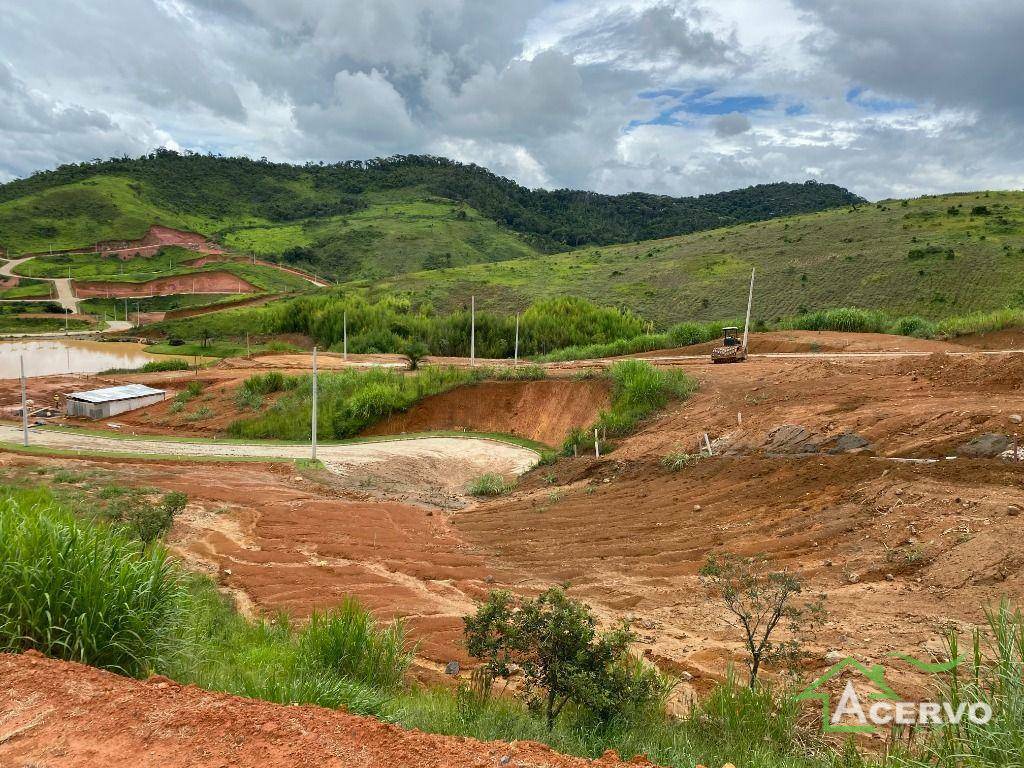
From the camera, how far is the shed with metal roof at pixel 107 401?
28.0 meters

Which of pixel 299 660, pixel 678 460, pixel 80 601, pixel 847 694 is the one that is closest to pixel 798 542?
pixel 847 694

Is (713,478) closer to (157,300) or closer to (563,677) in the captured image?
(563,677)

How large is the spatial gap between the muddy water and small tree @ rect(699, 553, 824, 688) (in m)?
45.3

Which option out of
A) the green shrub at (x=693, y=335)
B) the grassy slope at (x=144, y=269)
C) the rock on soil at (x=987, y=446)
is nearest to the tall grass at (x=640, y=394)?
the rock on soil at (x=987, y=446)

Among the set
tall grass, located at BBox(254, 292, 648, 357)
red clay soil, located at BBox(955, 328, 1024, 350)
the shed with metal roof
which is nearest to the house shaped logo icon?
red clay soil, located at BBox(955, 328, 1024, 350)

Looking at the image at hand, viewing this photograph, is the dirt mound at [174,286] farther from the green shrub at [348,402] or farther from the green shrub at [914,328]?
the green shrub at [914,328]

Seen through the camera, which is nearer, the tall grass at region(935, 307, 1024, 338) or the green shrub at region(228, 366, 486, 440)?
the tall grass at region(935, 307, 1024, 338)

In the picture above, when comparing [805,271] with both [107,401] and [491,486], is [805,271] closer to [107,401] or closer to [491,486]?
[491,486]

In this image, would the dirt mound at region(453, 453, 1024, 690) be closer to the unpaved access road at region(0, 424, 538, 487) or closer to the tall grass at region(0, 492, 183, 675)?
the tall grass at region(0, 492, 183, 675)

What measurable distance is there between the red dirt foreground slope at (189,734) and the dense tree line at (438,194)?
106 meters

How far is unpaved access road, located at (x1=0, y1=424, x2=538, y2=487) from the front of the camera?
62.5ft

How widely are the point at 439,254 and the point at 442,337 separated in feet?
152

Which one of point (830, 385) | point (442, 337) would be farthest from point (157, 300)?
point (830, 385)

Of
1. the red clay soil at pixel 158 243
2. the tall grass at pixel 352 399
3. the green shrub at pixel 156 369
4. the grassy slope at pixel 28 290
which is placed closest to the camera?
the tall grass at pixel 352 399
